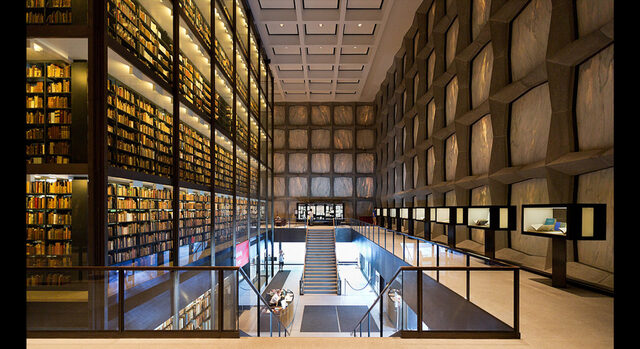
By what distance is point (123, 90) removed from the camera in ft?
21.7

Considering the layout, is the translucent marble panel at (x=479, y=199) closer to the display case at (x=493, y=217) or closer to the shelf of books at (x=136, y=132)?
the display case at (x=493, y=217)

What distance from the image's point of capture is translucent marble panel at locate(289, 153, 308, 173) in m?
→ 26.8

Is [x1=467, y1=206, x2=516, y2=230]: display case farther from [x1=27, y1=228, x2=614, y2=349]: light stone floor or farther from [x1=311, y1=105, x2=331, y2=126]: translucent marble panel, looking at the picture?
[x1=311, y1=105, x2=331, y2=126]: translucent marble panel

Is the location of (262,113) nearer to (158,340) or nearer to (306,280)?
(306,280)

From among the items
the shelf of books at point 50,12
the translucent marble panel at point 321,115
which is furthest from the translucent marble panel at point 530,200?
the translucent marble panel at point 321,115

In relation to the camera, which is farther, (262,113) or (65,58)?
(262,113)

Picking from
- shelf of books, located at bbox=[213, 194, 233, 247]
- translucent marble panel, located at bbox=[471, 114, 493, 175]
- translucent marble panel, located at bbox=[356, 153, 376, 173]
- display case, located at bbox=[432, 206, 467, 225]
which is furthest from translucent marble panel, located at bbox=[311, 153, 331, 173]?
display case, located at bbox=[432, 206, 467, 225]

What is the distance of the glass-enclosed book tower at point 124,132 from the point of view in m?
5.23

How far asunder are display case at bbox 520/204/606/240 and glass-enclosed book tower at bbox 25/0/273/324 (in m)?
6.05

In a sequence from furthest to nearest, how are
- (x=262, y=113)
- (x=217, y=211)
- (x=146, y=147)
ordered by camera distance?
(x=262, y=113), (x=217, y=211), (x=146, y=147)

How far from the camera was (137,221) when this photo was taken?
22.9 ft

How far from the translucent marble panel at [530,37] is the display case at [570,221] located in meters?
3.06
